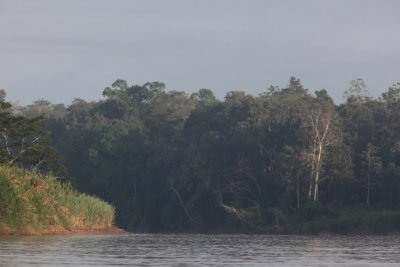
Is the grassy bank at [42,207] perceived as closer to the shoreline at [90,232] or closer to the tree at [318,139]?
the shoreline at [90,232]

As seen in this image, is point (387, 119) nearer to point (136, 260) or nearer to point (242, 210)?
point (242, 210)

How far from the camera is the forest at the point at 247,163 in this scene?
262ft

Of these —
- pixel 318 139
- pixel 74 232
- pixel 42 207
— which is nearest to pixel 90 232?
pixel 74 232

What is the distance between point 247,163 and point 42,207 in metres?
43.5

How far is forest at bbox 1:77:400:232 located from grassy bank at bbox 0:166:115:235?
57.8ft

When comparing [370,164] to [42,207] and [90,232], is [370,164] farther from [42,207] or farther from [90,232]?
[42,207]

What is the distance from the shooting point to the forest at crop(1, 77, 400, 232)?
80000mm

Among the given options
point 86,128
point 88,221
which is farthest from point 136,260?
point 86,128

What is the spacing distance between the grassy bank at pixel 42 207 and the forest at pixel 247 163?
17.6 meters

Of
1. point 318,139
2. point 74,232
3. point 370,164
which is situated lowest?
point 74,232

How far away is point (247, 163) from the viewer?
86938mm

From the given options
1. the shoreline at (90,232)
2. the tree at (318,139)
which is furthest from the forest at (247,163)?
the shoreline at (90,232)

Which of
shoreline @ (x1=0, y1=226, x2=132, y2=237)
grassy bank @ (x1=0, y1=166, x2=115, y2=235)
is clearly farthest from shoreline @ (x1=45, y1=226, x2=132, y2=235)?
grassy bank @ (x1=0, y1=166, x2=115, y2=235)

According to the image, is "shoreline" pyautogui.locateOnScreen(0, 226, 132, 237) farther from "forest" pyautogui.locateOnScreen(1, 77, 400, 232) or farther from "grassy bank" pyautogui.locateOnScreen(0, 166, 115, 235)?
"forest" pyautogui.locateOnScreen(1, 77, 400, 232)
